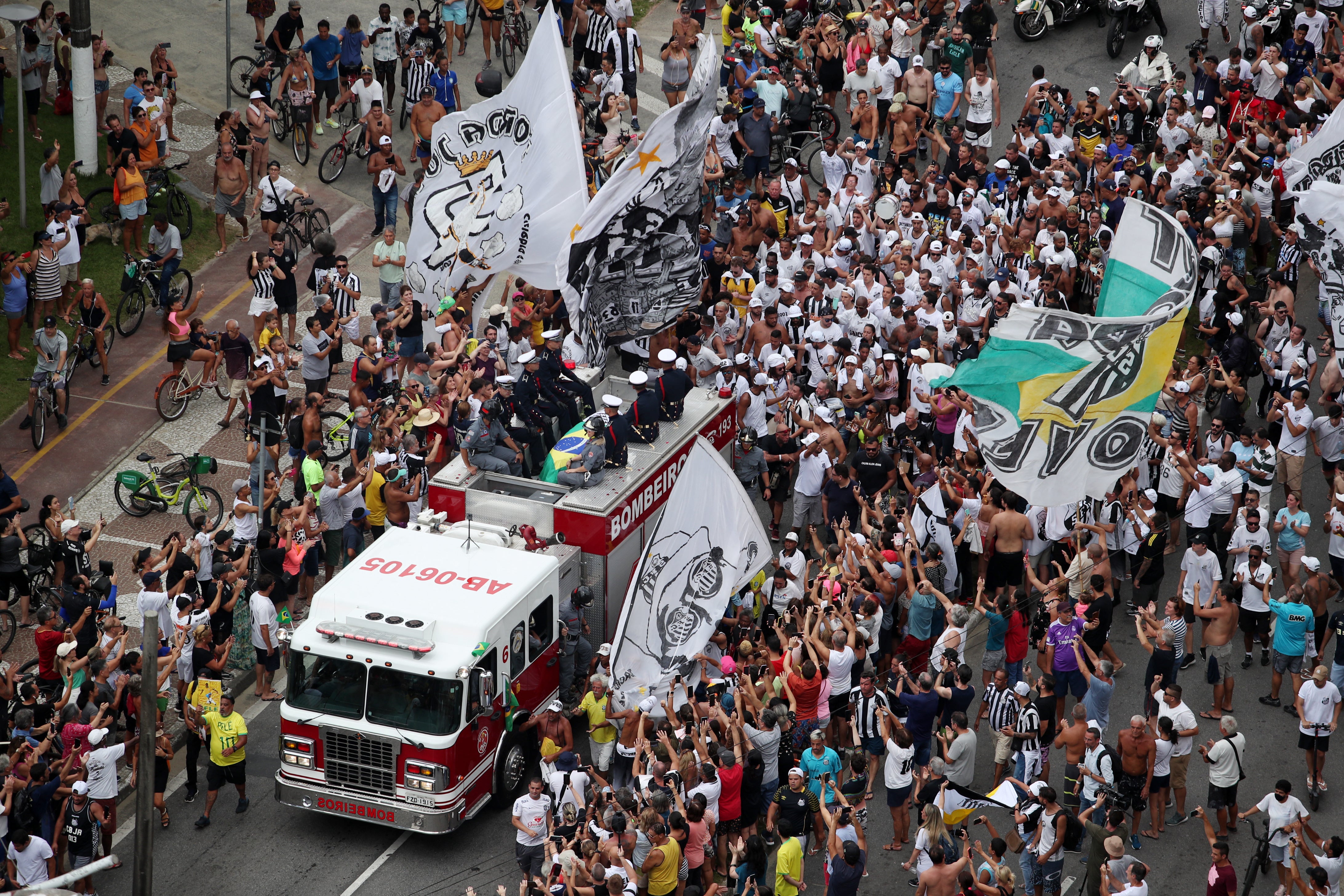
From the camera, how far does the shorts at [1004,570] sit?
2189 cm

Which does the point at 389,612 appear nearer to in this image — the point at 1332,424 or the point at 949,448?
the point at 949,448

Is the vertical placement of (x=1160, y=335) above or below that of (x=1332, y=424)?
above

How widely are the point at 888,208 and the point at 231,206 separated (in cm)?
1120

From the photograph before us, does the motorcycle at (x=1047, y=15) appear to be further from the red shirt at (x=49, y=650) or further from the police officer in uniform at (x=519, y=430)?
the red shirt at (x=49, y=650)

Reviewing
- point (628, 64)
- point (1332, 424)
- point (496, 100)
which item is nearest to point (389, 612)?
point (496, 100)

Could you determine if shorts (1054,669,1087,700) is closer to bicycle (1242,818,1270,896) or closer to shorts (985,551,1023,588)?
shorts (985,551,1023,588)

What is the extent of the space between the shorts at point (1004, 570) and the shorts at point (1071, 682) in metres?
1.92

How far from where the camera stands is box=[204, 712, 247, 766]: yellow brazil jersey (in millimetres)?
19656

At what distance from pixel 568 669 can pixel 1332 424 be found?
10092 mm

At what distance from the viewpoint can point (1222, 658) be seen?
21.0m

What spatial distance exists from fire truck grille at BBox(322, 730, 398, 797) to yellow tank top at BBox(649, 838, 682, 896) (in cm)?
319

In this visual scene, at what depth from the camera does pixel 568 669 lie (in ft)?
69.6

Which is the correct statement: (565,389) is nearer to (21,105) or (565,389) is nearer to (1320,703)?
(1320,703)

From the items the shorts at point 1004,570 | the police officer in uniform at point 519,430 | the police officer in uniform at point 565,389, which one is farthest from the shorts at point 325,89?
the shorts at point 1004,570
